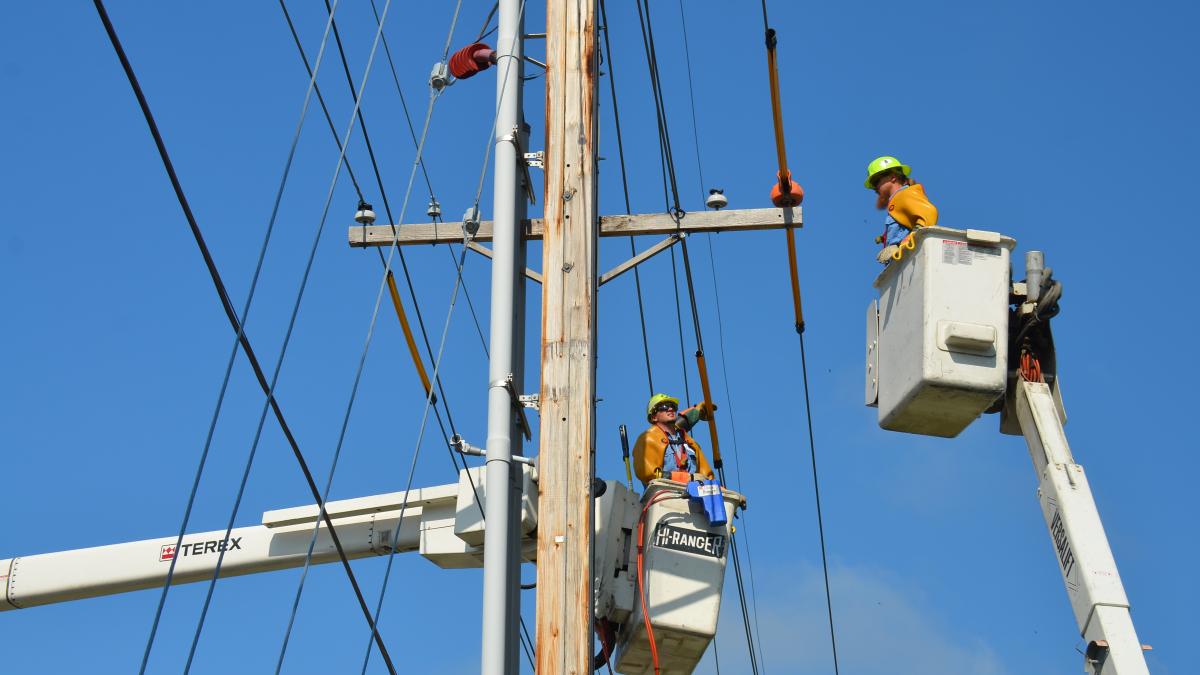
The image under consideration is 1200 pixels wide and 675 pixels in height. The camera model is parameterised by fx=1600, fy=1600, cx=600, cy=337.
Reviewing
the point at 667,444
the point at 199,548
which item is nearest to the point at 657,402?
the point at 667,444

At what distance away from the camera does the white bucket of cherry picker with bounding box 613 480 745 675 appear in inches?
315

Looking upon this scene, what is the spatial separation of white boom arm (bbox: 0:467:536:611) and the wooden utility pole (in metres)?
1.30

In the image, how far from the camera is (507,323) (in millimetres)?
7723

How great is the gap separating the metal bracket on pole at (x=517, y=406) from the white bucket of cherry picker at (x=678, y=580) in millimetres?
883

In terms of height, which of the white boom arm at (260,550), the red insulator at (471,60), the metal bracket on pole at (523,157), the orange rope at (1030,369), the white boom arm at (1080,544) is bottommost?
the white boom arm at (1080,544)

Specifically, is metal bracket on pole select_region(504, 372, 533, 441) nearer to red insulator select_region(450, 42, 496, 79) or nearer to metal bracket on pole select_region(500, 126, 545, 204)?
metal bracket on pole select_region(500, 126, 545, 204)

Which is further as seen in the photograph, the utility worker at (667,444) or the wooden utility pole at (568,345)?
the utility worker at (667,444)

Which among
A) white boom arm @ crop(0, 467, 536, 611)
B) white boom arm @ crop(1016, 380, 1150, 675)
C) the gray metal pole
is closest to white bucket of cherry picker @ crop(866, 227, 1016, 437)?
white boom arm @ crop(1016, 380, 1150, 675)

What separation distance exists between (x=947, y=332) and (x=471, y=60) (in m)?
3.75

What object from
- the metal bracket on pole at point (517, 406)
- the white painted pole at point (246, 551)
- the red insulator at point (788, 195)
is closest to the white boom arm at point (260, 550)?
the white painted pole at point (246, 551)

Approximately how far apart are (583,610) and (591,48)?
3.04 metres

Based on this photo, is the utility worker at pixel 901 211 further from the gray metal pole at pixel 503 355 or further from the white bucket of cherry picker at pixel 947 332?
the gray metal pole at pixel 503 355

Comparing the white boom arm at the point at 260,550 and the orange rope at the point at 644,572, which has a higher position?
the white boom arm at the point at 260,550

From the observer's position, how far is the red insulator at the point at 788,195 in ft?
28.0
